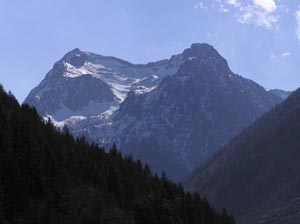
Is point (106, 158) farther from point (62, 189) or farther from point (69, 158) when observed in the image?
point (62, 189)

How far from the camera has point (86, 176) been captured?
151m

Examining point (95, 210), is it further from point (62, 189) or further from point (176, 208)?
point (176, 208)

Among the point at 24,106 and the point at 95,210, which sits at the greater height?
the point at 24,106

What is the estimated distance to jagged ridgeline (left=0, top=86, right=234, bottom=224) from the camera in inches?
4461

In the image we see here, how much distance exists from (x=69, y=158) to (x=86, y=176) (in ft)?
18.9

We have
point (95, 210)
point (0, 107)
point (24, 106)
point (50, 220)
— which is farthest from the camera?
point (24, 106)

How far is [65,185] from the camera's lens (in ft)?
426

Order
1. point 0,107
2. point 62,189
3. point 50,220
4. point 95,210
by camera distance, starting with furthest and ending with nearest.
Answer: point 0,107 < point 62,189 < point 95,210 < point 50,220

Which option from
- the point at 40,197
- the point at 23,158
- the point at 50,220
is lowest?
the point at 50,220

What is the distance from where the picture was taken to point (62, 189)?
124562 mm

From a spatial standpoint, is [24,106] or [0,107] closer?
[0,107]

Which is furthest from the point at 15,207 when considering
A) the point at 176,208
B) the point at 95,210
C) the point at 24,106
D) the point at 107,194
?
the point at 24,106

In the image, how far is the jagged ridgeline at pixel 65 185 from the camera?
113 meters

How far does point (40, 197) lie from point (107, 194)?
1097 inches
